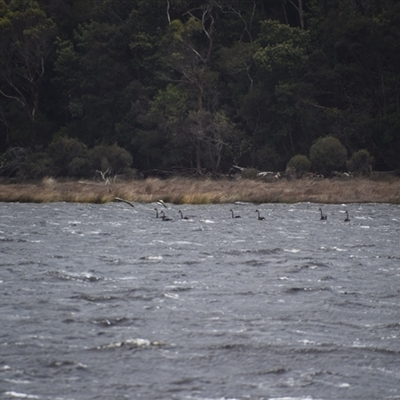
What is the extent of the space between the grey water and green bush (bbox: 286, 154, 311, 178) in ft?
82.4

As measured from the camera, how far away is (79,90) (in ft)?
217

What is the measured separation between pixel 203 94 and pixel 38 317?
155 ft

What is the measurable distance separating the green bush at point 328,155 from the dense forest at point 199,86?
0.25ft

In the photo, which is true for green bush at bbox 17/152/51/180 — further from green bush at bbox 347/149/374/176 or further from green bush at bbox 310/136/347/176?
green bush at bbox 347/149/374/176

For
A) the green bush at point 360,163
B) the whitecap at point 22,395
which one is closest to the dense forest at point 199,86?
the green bush at point 360,163

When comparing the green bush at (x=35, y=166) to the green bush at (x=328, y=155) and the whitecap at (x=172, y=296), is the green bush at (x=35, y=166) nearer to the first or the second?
the green bush at (x=328, y=155)

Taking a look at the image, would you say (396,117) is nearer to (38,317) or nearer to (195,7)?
(195,7)

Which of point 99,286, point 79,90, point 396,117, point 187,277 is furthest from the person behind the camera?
point 79,90

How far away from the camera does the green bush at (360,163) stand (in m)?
50.2

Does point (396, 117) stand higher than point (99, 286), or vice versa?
point (396, 117)

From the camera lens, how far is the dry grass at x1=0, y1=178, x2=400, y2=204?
39469 millimetres

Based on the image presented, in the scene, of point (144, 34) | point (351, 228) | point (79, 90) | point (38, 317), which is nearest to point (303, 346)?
point (38, 317)

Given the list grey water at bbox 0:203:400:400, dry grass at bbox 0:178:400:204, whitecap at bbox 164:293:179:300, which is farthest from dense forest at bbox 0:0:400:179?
whitecap at bbox 164:293:179:300

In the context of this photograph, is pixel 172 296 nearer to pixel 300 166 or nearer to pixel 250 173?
pixel 300 166
